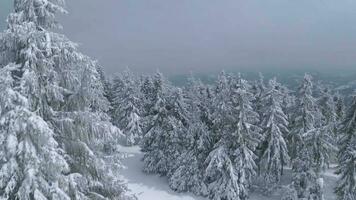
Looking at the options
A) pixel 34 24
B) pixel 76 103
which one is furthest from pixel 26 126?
pixel 34 24

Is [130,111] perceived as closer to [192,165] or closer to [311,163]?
[192,165]

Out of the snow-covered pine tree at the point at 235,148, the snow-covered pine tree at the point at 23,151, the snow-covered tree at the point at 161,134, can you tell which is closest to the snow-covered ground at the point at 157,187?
the snow-covered tree at the point at 161,134

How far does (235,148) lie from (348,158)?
1127 cm

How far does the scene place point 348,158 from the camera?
26703 mm

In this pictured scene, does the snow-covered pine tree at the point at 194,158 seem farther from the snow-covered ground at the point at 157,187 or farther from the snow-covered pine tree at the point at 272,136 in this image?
the snow-covered pine tree at the point at 272,136

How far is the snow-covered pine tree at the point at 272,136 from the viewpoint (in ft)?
120

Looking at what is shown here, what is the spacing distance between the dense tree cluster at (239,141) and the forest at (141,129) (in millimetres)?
118

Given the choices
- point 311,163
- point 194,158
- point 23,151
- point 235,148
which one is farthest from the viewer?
point 194,158

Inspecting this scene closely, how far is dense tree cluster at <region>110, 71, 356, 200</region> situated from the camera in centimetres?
3034

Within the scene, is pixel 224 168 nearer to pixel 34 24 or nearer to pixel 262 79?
pixel 262 79

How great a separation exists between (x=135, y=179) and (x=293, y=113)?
825 inches

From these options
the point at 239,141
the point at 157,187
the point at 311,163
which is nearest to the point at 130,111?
the point at 157,187

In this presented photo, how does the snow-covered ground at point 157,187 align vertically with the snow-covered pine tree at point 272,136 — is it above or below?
below

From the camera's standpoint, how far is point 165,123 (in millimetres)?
40375
